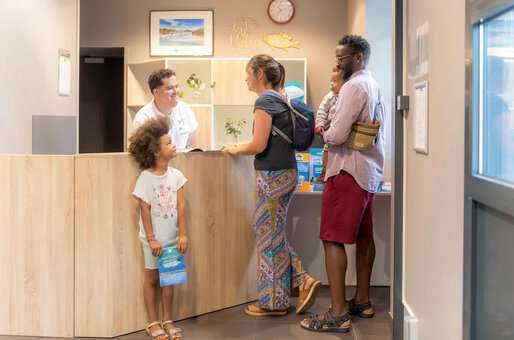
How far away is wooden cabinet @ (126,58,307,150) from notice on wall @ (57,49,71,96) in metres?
1.76

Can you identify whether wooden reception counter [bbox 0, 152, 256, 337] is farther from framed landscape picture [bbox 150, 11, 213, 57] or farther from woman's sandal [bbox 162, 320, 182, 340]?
framed landscape picture [bbox 150, 11, 213, 57]

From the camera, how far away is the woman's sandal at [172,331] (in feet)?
10.6

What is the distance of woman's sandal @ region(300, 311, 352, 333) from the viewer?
3332 millimetres

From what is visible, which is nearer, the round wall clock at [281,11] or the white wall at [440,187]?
the white wall at [440,187]

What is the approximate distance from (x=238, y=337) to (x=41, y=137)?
5.80 ft

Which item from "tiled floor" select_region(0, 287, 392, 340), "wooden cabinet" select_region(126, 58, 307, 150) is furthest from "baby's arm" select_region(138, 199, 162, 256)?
"wooden cabinet" select_region(126, 58, 307, 150)

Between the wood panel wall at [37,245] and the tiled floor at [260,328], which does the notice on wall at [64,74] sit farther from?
the tiled floor at [260,328]

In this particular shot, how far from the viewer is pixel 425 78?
8.13 feet

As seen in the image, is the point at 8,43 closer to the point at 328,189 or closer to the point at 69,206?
the point at 69,206

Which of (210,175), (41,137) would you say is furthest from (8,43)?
(210,175)

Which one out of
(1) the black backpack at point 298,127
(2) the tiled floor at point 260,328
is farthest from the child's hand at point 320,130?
(2) the tiled floor at point 260,328

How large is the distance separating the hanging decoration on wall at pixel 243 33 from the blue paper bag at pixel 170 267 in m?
3.61

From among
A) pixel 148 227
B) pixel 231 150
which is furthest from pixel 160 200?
pixel 231 150

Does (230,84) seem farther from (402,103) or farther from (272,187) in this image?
(402,103)
